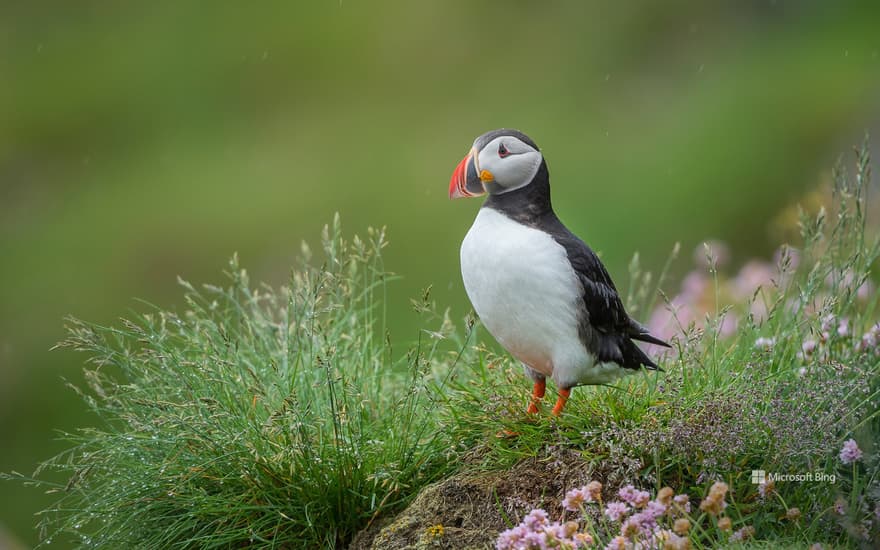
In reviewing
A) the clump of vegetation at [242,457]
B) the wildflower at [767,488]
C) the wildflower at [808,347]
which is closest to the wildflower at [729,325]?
the wildflower at [808,347]

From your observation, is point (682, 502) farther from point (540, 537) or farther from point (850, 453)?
point (850, 453)

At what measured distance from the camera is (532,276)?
3.59 meters

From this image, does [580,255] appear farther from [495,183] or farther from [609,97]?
[609,97]

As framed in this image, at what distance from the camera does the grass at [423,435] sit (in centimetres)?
333

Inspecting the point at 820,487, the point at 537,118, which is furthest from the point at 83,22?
the point at 820,487

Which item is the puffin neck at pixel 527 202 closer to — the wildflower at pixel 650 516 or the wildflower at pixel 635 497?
the wildflower at pixel 635 497

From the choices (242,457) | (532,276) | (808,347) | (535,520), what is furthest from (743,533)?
(242,457)

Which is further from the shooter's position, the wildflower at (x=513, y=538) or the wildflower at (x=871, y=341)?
the wildflower at (x=871, y=341)

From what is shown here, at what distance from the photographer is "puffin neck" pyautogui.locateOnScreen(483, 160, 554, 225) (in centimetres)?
374

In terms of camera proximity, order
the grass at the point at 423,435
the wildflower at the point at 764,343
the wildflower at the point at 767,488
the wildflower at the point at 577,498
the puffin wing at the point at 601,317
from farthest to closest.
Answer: the wildflower at the point at 764,343, the puffin wing at the point at 601,317, the grass at the point at 423,435, the wildflower at the point at 767,488, the wildflower at the point at 577,498

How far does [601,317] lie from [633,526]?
1.13m

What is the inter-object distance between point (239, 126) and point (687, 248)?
673 cm

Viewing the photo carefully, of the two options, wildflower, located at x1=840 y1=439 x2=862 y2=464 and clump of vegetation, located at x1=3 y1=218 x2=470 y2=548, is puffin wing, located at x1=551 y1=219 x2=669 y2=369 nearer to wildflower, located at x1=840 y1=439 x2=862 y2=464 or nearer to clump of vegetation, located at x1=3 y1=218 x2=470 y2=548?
clump of vegetation, located at x1=3 y1=218 x2=470 y2=548

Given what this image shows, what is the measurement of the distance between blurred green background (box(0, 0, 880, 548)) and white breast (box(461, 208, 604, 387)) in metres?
5.86
